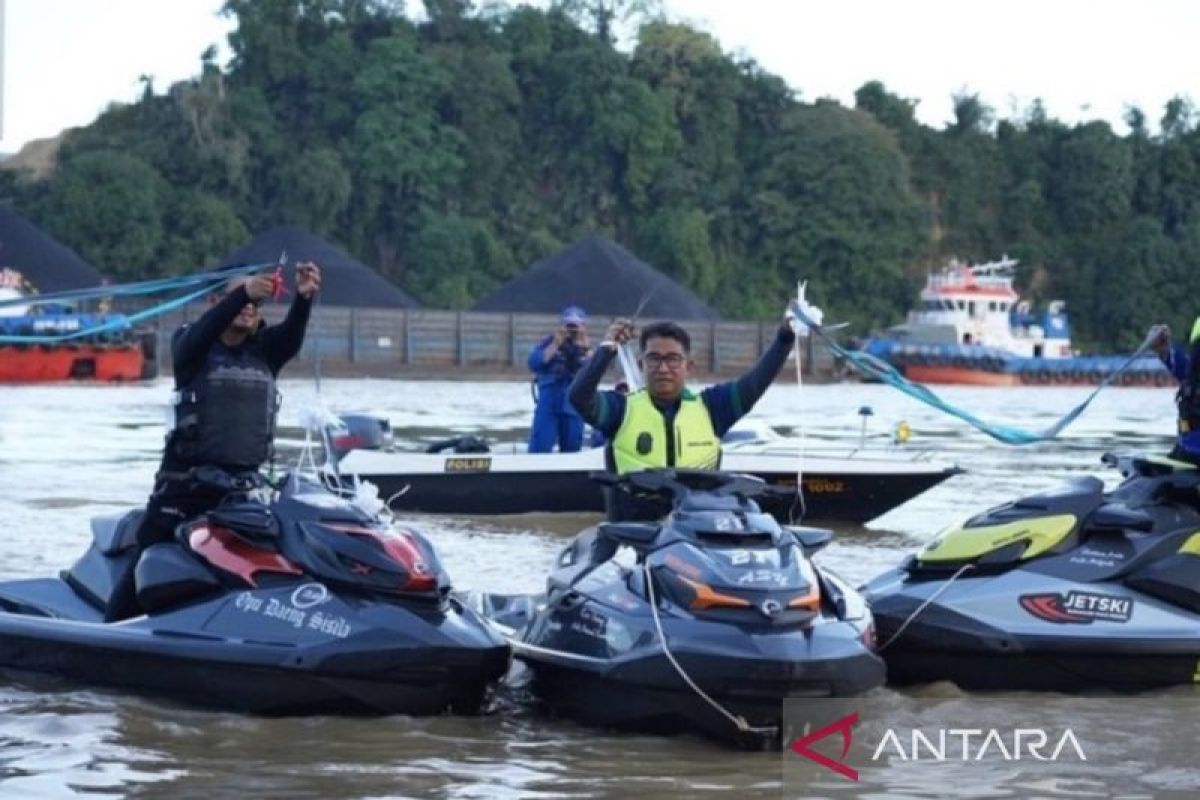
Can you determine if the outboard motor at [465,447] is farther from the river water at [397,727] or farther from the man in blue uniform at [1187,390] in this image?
the man in blue uniform at [1187,390]

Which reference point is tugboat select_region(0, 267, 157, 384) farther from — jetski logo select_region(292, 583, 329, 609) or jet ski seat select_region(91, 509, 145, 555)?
jetski logo select_region(292, 583, 329, 609)

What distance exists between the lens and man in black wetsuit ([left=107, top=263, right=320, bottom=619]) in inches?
310

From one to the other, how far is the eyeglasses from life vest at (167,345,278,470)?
1440mm

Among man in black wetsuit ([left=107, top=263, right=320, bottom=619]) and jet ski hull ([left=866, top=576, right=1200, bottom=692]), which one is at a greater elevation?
man in black wetsuit ([left=107, top=263, right=320, bottom=619])

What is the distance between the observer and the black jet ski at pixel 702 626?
6957mm

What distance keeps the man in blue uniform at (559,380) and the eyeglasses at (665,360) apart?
774 cm

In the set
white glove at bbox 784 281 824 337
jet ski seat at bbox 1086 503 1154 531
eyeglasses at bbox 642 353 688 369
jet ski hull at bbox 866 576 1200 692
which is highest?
white glove at bbox 784 281 824 337

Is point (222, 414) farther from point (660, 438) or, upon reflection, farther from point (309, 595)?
point (660, 438)

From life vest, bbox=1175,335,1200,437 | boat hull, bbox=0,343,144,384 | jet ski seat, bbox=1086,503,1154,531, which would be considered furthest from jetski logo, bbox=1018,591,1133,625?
boat hull, bbox=0,343,144,384

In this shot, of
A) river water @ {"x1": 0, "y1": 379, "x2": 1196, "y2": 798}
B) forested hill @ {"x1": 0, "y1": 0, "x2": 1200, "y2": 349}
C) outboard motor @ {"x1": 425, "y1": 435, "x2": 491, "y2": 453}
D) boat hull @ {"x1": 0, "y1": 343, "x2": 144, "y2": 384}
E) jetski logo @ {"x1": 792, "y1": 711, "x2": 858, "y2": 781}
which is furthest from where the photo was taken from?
forested hill @ {"x1": 0, "y1": 0, "x2": 1200, "y2": 349}

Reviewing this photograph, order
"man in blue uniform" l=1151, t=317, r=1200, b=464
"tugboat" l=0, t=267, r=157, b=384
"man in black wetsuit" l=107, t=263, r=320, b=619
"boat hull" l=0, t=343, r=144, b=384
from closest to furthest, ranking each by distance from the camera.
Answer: "man in black wetsuit" l=107, t=263, r=320, b=619 → "man in blue uniform" l=1151, t=317, r=1200, b=464 → "tugboat" l=0, t=267, r=157, b=384 → "boat hull" l=0, t=343, r=144, b=384

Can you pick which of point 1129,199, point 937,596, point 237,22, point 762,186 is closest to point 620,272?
point 762,186

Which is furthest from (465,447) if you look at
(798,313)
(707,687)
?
(707,687)

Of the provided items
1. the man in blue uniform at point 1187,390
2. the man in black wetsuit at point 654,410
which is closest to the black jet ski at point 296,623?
the man in black wetsuit at point 654,410
